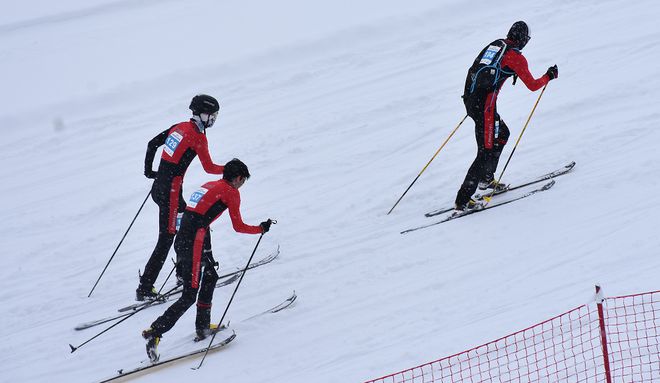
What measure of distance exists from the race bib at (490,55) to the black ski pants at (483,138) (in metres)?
0.33

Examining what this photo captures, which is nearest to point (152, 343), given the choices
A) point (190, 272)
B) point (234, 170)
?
point (190, 272)

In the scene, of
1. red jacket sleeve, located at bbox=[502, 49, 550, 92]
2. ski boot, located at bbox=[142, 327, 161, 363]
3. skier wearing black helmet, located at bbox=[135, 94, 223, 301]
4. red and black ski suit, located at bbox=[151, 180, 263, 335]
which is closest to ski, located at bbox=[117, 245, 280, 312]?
skier wearing black helmet, located at bbox=[135, 94, 223, 301]

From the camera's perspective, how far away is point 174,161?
24.1 feet

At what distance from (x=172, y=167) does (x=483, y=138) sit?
313cm

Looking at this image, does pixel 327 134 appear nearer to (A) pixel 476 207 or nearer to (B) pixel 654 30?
(A) pixel 476 207

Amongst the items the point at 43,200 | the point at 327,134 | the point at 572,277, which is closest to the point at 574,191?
the point at 572,277

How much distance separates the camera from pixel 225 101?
12.2m

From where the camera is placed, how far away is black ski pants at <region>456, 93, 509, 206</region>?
26.4ft

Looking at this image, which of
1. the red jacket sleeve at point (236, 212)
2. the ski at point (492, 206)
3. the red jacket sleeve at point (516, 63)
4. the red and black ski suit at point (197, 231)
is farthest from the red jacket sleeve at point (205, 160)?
the red jacket sleeve at point (516, 63)

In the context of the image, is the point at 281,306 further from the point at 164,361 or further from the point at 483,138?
the point at 483,138

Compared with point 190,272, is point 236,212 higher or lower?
higher

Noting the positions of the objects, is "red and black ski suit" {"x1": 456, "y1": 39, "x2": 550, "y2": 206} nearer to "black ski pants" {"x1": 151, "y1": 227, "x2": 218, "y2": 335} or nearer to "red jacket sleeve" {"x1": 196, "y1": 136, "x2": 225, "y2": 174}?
"red jacket sleeve" {"x1": 196, "y1": 136, "x2": 225, "y2": 174}

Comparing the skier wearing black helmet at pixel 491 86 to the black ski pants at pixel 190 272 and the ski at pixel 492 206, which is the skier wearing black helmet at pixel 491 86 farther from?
the black ski pants at pixel 190 272

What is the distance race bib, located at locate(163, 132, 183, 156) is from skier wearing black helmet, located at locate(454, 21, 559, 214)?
2933 mm
